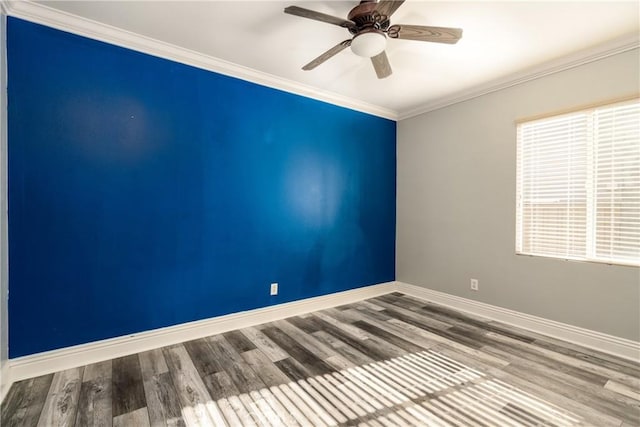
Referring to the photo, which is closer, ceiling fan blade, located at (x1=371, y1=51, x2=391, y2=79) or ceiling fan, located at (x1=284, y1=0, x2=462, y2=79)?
ceiling fan, located at (x1=284, y1=0, x2=462, y2=79)

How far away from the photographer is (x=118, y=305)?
2.24 meters

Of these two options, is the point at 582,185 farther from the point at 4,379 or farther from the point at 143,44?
the point at 4,379

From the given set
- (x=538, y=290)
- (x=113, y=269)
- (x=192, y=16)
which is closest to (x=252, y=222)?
(x=113, y=269)

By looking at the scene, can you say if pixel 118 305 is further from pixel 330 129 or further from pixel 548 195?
pixel 548 195

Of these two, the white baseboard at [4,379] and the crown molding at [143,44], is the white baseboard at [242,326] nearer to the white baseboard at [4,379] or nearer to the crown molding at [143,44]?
the white baseboard at [4,379]

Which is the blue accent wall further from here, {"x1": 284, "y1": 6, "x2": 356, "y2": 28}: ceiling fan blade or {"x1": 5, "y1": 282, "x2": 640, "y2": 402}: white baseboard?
{"x1": 284, "y1": 6, "x2": 356, "y2": 28}: ceiling fan blade

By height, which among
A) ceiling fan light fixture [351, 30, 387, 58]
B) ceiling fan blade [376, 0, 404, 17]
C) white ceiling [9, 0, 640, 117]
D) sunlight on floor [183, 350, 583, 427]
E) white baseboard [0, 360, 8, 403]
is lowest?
sunlight on floor [183, 350, 583, 427]

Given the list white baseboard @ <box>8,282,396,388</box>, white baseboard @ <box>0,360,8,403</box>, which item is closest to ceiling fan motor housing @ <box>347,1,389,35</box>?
white baseboard @ <box>8,282,396,388</box>

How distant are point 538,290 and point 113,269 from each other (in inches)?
152

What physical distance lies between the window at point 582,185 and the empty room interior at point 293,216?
0.02 m

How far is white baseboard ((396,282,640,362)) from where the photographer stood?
2270 mm

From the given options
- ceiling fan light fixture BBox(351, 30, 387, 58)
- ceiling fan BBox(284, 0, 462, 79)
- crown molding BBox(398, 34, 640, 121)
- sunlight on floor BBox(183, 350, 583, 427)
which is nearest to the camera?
sunlight on floor BBox(183, 350, 583, 427)

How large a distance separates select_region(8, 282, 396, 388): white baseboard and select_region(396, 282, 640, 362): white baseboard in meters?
1.39

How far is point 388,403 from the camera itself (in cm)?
173
